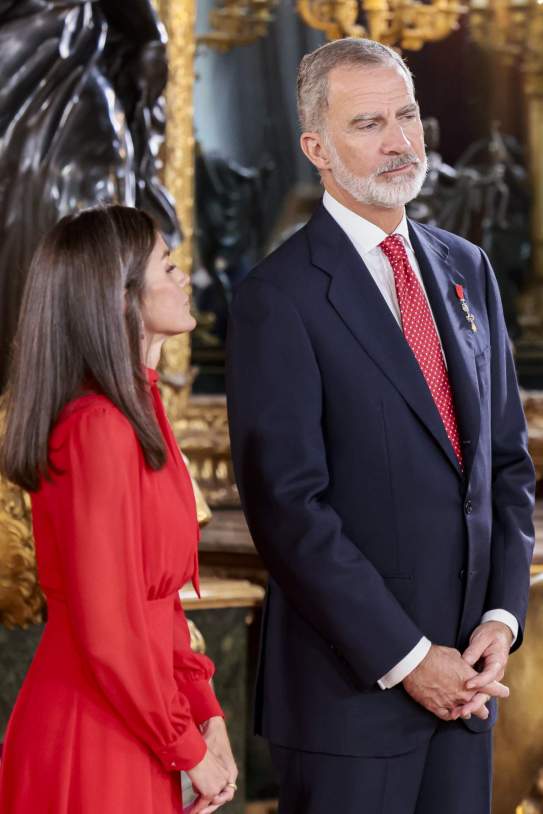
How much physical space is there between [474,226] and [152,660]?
4435 mm

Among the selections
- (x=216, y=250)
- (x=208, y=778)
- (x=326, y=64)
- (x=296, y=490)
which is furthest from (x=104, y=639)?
(x=216, y=250)

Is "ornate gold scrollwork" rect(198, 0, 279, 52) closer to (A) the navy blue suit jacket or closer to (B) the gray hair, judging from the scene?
(B) the gray hair

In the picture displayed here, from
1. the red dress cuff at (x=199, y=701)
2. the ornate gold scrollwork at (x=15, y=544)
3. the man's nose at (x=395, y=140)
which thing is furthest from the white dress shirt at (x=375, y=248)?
the ornate gold scrollwork at (x=15, y=544)

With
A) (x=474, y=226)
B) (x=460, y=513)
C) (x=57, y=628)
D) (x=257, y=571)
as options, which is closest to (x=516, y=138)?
(x=474, y=226)

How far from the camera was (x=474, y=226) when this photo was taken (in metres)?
6.20

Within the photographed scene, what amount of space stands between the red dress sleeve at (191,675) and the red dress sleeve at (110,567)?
0.20 m

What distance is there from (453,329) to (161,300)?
57 centimetres

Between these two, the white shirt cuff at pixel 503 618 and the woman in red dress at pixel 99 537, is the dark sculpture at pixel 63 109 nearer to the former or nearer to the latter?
the woman in red dress at pixel 99 537

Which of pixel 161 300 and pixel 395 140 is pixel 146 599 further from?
pixel 395 140

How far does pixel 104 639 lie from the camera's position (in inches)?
80.3

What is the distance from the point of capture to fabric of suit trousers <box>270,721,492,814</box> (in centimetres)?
233

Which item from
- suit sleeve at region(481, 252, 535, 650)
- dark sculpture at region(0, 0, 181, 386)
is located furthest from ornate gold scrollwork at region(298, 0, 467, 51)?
suit sleeve at region(481, 252, 535, 650)

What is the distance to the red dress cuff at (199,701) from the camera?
229 cm

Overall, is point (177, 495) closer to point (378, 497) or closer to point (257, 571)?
point (378, 497)
